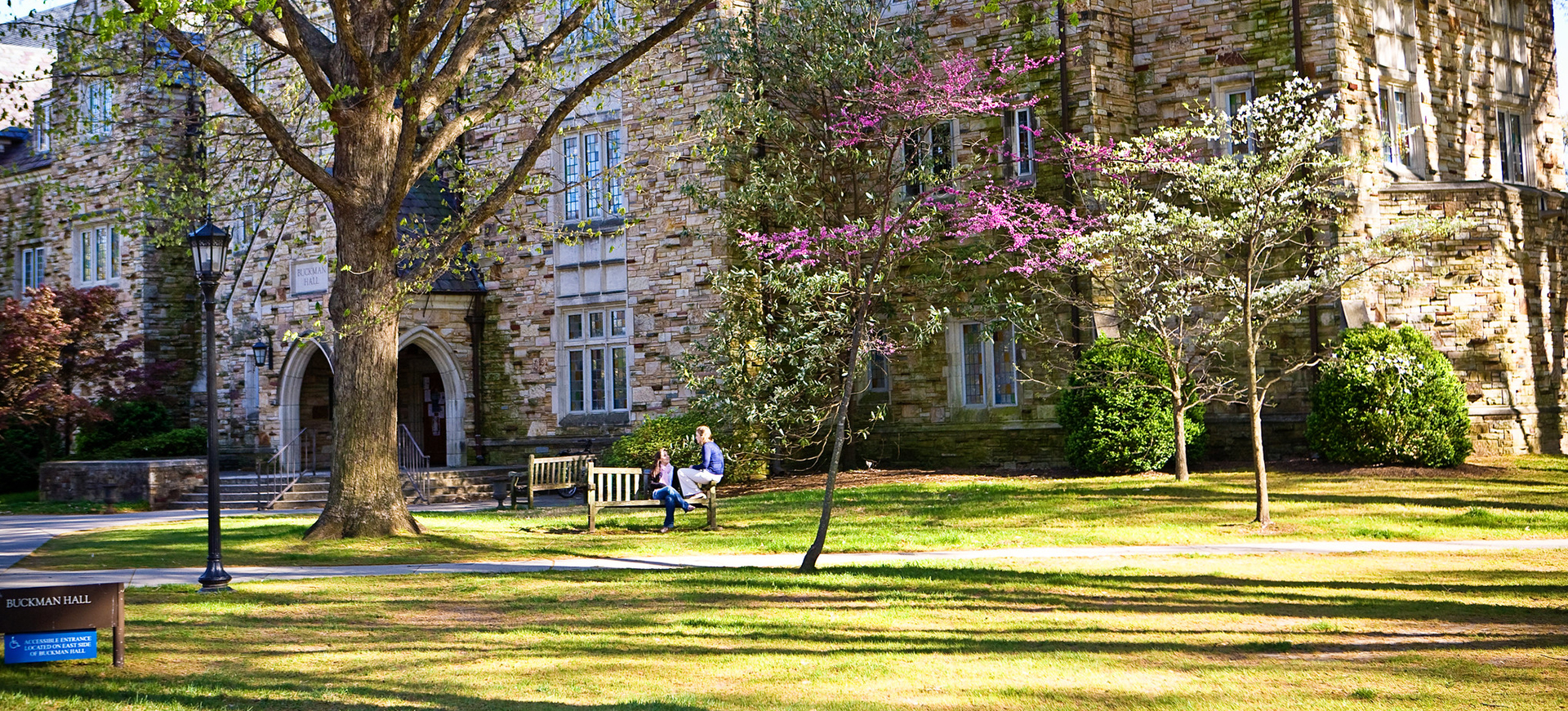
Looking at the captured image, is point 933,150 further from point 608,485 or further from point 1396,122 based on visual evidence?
point 608,485

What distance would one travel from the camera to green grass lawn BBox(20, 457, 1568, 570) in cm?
1398

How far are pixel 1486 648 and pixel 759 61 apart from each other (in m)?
15.8

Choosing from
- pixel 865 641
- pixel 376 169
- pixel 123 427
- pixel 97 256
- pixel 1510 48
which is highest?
pixel 1510 48

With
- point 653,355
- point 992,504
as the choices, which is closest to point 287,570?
point 992,504

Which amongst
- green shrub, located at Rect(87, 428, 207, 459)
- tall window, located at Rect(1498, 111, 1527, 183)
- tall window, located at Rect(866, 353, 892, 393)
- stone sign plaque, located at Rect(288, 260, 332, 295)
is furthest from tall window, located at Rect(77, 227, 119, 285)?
tall window, located at Rect(1498, 111, 1527, 183)

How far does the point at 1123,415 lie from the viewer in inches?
785

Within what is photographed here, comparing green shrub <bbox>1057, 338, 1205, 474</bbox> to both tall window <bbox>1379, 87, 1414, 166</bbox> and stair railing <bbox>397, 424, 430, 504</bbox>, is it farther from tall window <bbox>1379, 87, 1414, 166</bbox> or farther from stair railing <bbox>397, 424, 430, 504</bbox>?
stair railing <bbox>397, 424, 430, 504</bbox>

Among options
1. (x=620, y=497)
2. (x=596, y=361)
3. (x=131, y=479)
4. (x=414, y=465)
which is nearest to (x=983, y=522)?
(x=620, y=497)

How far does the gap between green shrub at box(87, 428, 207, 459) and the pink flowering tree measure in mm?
13263

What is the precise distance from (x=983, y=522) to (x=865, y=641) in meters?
7.45

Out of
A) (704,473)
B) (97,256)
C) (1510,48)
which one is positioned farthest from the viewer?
(97,256)

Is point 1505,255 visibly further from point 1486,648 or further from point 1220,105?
point 1486,648

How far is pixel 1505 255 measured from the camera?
20703 mm

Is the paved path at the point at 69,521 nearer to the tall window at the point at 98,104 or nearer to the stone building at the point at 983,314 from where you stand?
the stone building at the point at 983,314
